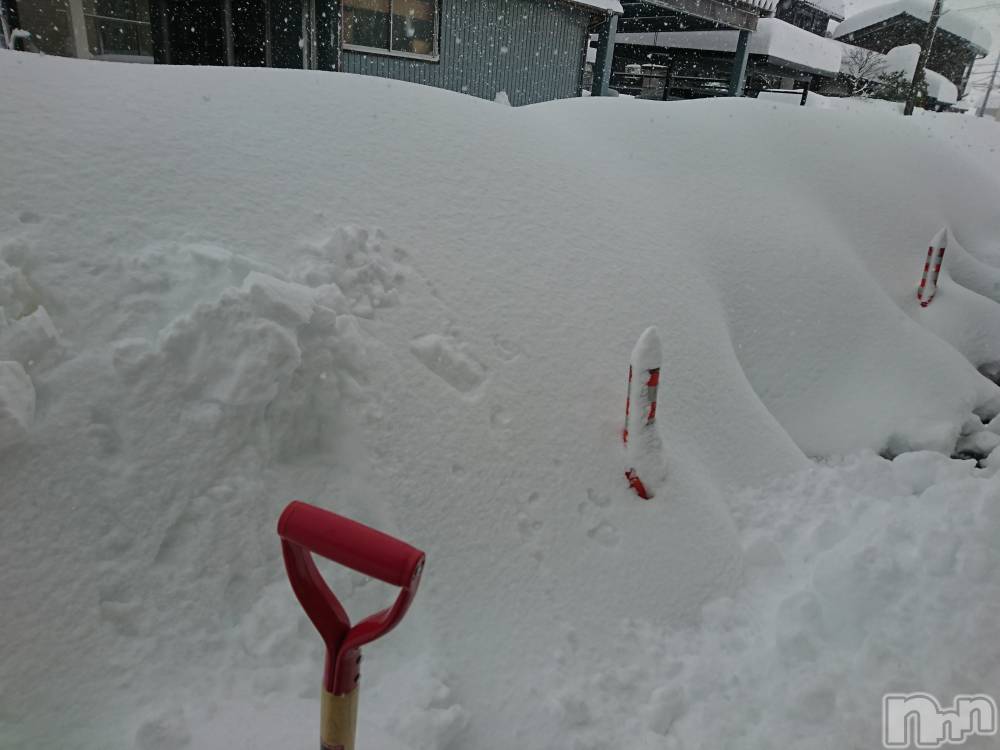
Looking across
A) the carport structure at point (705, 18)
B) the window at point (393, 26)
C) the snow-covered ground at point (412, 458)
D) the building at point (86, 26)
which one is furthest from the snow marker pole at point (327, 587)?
Answer: the carport structure at point (705, 18)

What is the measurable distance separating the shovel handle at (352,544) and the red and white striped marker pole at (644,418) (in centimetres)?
192

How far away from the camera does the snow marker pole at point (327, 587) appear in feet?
4.77

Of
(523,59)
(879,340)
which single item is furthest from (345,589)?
(523,59)

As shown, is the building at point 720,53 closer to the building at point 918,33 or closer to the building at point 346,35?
the building at point 346,35

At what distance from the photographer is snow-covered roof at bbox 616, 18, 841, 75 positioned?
18.9 m

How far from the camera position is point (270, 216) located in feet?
10.5

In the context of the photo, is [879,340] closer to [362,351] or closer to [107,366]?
[362,351]

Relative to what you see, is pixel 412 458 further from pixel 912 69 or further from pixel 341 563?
pixel 912 69

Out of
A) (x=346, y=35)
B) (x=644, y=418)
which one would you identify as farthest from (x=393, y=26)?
(x=644, y=418)

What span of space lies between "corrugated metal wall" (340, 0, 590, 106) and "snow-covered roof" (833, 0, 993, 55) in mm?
21974

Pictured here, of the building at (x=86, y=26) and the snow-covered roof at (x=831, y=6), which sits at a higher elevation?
the snow-covered roof at (x=831, y=6)

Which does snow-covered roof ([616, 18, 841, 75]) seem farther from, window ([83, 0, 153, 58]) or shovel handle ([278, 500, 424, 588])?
shovel handle ([278, 500, 424, 588])

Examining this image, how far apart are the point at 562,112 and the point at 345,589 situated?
5542 mm

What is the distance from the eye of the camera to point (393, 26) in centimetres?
1094
